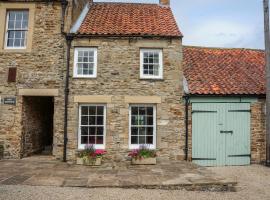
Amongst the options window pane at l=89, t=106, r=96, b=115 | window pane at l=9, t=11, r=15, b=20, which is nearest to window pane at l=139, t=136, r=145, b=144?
window pane at l=89, t=106, r=96, b=115

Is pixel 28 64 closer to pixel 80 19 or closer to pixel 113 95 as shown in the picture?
pixel 80 19

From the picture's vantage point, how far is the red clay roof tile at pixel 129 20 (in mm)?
12531

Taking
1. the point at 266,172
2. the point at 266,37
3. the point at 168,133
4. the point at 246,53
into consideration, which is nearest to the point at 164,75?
the point at 168,133

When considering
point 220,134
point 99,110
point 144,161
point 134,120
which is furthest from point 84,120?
point 220,134

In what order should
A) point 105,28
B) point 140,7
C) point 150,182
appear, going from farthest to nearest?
point 140,7, point 105,28, point 150,182

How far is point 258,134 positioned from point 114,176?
6.95 meters

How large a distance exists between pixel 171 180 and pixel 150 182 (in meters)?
0.67

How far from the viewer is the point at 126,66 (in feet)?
40.2

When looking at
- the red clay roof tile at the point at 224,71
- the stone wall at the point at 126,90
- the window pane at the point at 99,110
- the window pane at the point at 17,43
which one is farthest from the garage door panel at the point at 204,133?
the window pane at the point at 17,43

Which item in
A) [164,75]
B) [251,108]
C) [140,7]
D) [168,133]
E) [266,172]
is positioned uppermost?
[140,7]

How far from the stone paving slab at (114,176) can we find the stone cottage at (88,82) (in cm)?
122

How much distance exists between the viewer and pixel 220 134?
1230 cm

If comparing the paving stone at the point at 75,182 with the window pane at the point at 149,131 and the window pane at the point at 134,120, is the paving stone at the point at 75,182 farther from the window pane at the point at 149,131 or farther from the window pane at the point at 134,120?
the window pane at the point at 149,131

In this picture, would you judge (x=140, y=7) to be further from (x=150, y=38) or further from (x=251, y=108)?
(x=251, y=108)
